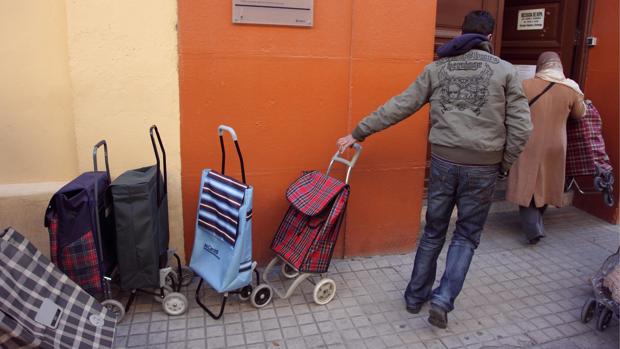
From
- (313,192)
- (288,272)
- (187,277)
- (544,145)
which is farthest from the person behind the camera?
(544,145)

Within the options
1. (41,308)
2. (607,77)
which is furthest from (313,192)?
(607,77)

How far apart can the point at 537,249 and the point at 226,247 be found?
307 cm

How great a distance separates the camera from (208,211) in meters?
3.54

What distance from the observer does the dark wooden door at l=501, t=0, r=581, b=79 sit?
5816mm

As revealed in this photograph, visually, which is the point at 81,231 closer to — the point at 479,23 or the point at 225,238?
the point at 225,238

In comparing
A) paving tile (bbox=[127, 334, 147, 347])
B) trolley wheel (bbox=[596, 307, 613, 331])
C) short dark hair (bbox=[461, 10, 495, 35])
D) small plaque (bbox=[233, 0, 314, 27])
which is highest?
small plaque (bbox=[233, 0, 314, 27])

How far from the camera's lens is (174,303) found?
3.59m

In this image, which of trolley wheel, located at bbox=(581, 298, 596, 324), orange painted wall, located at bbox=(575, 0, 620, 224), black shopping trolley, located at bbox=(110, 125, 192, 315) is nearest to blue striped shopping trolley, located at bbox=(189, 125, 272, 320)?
black shopping trolley, located at bbox=(110, 125, 192, 315)

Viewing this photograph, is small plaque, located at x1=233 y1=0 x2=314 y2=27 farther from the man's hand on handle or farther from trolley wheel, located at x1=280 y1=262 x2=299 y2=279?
trolley wheel, located at x1=280 y1=262 x2=299 y2=279

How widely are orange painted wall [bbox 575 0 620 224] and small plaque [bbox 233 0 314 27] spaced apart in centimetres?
343

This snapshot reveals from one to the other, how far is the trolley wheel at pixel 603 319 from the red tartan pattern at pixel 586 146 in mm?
1984

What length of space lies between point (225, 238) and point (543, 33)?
4.56 m

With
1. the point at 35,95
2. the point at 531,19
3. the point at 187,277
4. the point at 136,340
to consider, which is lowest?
the point at 136,340

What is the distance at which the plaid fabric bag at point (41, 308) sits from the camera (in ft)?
7.88
